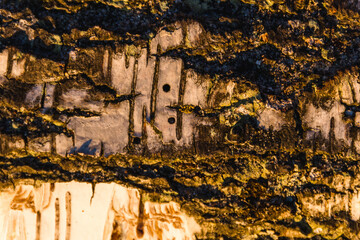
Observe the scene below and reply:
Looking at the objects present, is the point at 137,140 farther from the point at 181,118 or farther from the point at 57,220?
the point at 57,220

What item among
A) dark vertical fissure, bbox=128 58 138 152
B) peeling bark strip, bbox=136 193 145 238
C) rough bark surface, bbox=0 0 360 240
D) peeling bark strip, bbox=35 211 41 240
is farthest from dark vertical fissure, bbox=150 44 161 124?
peeling bark strip, bbox=35 211 41 240

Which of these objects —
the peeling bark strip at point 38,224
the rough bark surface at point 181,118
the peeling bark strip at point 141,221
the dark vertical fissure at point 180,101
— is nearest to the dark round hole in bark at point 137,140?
the rough bark surface at point 181,118

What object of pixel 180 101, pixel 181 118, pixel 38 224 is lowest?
pixel 38 224

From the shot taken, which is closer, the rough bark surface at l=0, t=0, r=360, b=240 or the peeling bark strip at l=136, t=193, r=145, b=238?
the rough bark surface at l=0, t=0, r=360, b=240

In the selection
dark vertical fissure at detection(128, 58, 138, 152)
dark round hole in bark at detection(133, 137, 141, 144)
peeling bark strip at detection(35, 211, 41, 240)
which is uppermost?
dark vertical fissure at detection(128, 58, 138, 152)

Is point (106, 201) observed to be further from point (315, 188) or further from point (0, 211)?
Result: point (315, 188)

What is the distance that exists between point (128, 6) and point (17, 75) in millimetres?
884

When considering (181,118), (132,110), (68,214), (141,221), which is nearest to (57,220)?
(68,214)

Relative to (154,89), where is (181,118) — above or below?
below

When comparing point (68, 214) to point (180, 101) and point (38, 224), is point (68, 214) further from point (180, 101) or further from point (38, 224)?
point (180, 101)

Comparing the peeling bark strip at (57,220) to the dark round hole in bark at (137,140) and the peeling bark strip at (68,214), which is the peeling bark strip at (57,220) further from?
the dark round hole in bark at (137,140)

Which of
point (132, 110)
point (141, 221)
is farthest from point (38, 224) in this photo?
point (132, 110)

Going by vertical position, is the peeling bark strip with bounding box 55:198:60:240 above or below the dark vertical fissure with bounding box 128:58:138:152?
below

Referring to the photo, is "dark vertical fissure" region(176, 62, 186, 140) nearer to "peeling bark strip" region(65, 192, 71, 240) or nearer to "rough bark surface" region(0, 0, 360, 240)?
"rough bark surface" region(0, 0, 360, 240)
